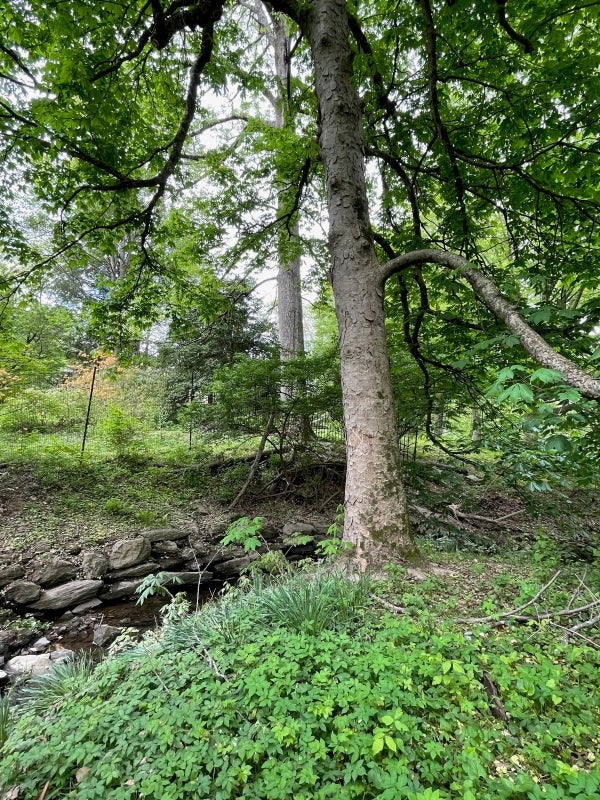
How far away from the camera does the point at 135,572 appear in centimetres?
443

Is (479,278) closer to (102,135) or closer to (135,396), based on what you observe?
(102,135)

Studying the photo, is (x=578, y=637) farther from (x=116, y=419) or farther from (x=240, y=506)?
(x=116, y=419)

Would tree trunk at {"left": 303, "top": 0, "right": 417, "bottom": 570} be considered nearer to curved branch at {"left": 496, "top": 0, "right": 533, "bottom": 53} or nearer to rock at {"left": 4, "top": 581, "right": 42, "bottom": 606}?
curved branch at {"left": 496, "top": 0, "right": 533, "bottom": 53}

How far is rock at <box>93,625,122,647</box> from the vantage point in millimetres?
3423

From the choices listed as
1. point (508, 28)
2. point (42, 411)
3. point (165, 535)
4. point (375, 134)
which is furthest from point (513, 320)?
point (42, 411)

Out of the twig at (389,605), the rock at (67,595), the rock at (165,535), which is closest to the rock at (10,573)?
the rock at (67,595)

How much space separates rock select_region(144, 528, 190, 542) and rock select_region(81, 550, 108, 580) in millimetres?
589

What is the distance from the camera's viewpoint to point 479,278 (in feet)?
7.89

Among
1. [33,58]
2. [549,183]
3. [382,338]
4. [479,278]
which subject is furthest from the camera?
[549,183]

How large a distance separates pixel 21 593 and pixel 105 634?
1074 millimetres

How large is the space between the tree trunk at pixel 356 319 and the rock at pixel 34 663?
262 centimetres

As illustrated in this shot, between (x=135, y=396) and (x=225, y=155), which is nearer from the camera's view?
(x=225, y=155)

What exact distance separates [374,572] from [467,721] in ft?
3.90

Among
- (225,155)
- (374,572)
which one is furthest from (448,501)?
(225,155)
